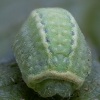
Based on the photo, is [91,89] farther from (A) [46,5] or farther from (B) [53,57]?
(A) [46,5]

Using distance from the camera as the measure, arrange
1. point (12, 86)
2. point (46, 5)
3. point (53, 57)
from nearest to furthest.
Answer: point (53, 57) → point (12, 86) → point (46, 5)

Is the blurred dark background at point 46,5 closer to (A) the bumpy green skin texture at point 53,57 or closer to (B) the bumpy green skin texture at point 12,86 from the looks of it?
(B) the bumpy green skin texture at point 12,86

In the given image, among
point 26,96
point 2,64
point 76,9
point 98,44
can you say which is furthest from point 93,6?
point 26,96

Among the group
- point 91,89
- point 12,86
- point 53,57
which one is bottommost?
point 91,89

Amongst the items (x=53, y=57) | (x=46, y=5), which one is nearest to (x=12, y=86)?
(x=53, y=57)

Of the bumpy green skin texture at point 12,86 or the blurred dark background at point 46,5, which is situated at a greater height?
the bumpy green skin texture at point 12,86

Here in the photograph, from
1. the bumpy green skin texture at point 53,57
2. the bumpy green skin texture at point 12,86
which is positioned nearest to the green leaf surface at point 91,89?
the bumpy green skin texture at point 53,57

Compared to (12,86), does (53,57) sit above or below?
above
